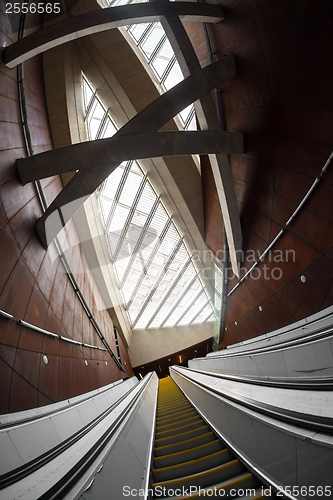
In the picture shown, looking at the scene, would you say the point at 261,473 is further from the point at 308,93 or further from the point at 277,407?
the point at 308,93

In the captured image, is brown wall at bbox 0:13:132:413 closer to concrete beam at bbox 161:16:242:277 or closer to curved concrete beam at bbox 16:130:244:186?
curved concrete beam at bbox 16:130:244:186

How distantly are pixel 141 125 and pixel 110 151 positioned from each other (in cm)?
117

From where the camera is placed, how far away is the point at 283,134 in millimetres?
8547

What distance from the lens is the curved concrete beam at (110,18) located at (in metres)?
7.98

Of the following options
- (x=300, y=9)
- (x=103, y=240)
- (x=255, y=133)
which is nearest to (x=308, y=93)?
(x=300, y=9)

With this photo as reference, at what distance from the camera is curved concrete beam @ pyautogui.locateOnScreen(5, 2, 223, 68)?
7.98 m

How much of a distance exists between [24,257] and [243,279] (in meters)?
8.91

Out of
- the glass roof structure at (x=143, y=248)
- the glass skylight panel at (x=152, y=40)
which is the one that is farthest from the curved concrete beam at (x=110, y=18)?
the glass roof structure at (x=143, y=248)

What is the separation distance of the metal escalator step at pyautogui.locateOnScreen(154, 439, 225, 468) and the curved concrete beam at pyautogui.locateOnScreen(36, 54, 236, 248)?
6.33 meters

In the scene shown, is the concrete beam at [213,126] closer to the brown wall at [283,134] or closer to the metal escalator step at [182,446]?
the brown wall at [283,134]

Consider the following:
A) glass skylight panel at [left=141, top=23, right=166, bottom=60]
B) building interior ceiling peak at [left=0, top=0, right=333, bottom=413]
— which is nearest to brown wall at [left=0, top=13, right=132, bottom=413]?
building interior ceiling peak at [left=0, top=0, right=333, bottom=413]

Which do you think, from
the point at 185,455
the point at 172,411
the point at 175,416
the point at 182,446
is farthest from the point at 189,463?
the point at 172,411

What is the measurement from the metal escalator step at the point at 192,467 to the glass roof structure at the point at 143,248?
13663 mm

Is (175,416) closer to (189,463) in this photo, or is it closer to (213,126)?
(189,463)
